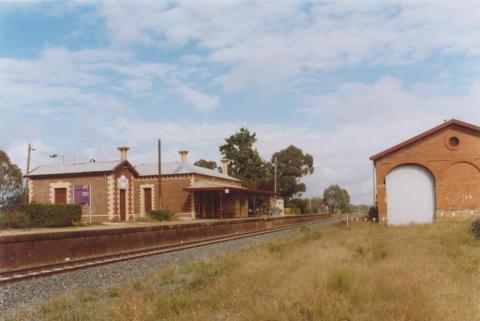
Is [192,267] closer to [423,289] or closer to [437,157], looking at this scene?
[423,289]

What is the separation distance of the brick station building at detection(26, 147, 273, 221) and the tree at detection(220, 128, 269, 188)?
16.3 meters

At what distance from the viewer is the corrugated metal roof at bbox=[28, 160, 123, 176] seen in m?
30.9

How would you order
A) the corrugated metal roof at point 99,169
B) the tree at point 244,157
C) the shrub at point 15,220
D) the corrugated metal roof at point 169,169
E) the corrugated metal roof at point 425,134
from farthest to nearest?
the tree at point 244,157 < the corrugated metal roof at point 169,169 < the corrugated metal roof at point 99,169 < the corrugated metal roof at point 425,134 < the shrub at point 15,220

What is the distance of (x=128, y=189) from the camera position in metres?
32.8

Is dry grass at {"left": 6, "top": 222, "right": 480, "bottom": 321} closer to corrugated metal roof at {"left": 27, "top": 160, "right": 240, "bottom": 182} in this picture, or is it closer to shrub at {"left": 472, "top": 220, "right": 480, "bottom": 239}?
shrub at {"left": 472, "top": 220, "right": 480, "bottom": 239}

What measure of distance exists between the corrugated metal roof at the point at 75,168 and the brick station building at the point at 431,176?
58.7ft

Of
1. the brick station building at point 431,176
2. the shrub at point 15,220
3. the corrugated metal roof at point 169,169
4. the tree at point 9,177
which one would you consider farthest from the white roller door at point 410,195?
the tree at point 9,177

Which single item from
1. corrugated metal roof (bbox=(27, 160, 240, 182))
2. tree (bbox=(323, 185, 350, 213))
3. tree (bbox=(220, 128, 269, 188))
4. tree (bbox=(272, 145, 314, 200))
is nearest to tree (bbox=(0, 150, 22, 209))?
corrugated metal roof (bbox=(27, 160, 240, 182))

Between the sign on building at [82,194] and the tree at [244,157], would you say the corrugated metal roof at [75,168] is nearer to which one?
the sign on building at [82,194]

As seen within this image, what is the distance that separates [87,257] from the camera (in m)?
12.9

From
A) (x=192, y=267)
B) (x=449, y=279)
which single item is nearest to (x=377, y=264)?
(x=449, y=279)

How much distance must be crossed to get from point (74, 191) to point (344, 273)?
90.3 ft

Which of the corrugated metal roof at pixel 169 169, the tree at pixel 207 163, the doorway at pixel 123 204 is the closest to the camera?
the doorway at pixel 123 204

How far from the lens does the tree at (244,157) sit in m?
57.4
